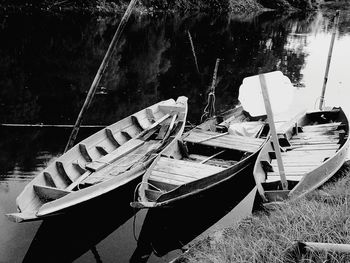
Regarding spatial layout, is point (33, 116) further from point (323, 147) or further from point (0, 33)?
point (0, 33)

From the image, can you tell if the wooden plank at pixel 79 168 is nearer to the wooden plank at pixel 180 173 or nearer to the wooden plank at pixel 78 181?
the wooden plank at pixel 78 181

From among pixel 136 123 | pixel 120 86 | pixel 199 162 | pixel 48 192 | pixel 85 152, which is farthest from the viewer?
pixel 120 86

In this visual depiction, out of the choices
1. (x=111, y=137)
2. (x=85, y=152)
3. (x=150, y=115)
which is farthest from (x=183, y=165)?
(x=150, y=115)

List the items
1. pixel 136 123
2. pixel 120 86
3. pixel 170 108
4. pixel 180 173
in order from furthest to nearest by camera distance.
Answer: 1. pixel 120 86
2. pixel 170 108
3. pixel 136 123
4. pixel 180 173

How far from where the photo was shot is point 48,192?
8.02 meters

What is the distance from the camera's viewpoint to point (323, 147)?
39.0 ft

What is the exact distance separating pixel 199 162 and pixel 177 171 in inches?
66.2

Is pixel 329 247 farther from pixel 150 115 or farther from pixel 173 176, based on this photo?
pixel 150 115

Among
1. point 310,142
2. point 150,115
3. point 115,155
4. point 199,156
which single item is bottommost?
point 310,142

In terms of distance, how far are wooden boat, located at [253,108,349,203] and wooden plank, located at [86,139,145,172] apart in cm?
330

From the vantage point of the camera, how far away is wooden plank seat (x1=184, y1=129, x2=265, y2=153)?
11461 mm

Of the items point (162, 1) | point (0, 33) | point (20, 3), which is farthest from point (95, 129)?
point (162, 1)

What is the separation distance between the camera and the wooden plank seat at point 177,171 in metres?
9.27

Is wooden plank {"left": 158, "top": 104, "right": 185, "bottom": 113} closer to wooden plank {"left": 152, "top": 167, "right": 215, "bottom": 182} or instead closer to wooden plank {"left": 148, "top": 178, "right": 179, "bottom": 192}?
wooden plank {"left": 152, "top": 167, "right": 215, "bottom": 182}
